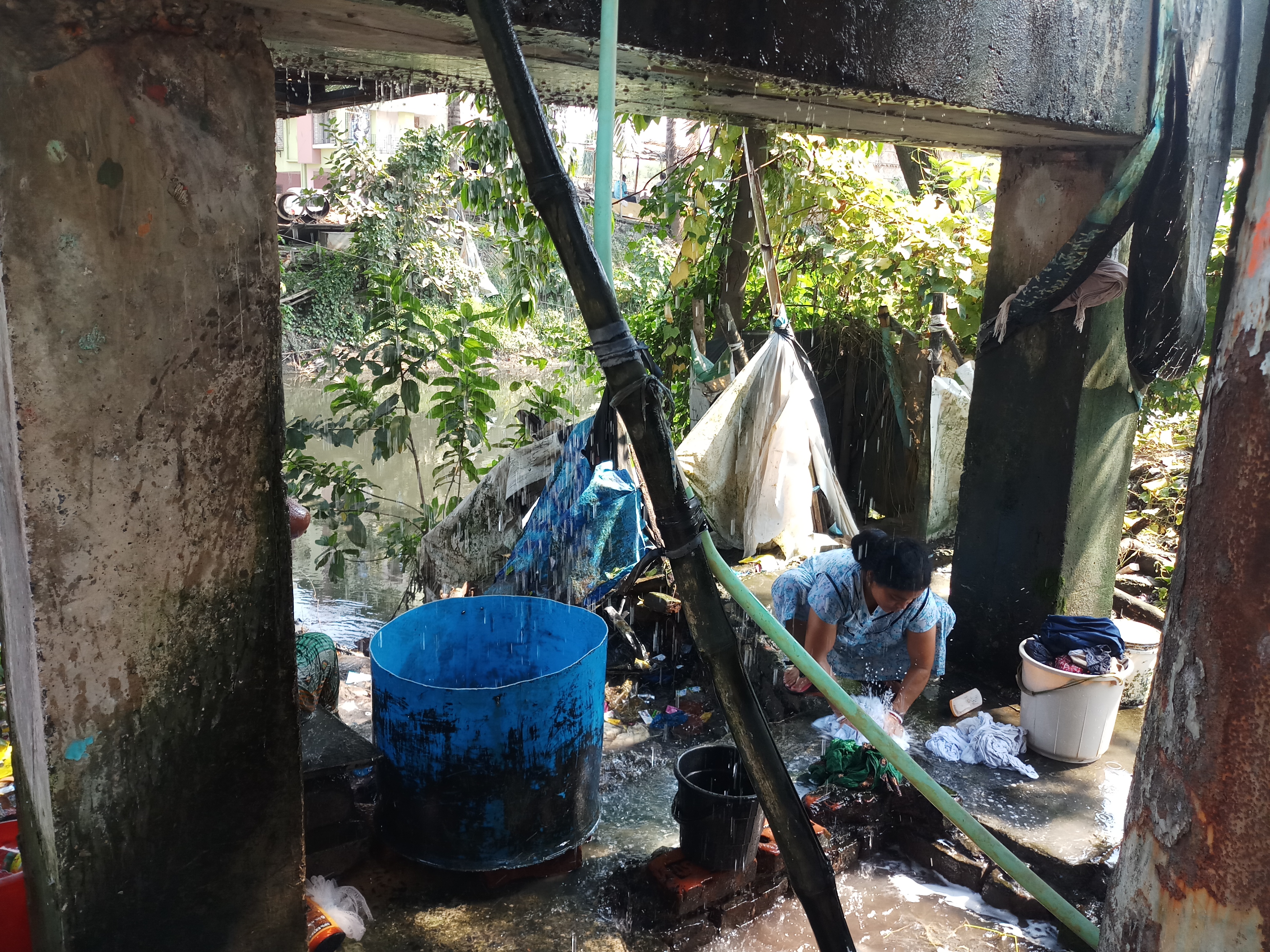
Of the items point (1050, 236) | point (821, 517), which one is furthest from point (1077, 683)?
point (821, 517)

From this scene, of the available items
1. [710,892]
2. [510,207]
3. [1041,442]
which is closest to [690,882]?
[710,892]

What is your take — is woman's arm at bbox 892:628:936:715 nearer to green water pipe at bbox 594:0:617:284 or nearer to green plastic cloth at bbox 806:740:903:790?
green plastic cloth at bbox 806:740:903:790

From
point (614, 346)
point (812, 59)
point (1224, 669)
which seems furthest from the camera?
point (812, 59)

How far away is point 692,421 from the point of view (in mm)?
7574

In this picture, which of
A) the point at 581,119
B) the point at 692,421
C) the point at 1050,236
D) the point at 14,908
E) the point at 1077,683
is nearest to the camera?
the point at 14,908

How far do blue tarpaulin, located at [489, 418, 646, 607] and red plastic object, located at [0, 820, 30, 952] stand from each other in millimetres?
2604

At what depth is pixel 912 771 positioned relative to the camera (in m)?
2.21

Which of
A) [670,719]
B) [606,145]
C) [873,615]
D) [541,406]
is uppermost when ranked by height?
[606,145]

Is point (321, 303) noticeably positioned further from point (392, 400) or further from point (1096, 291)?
point (1096, 291)

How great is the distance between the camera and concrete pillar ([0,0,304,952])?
1859 mm

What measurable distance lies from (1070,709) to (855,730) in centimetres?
97

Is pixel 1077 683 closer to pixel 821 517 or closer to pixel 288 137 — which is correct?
pixel 821 517

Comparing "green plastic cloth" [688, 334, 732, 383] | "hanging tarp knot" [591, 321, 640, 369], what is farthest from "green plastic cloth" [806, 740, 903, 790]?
"green plastic cloth" [688, 334, 732, 383]

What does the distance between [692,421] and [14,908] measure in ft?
19.1
